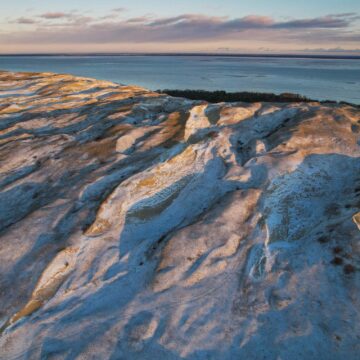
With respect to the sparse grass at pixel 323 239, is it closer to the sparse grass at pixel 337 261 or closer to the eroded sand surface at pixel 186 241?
the eroded sand surface at pixel 186 241

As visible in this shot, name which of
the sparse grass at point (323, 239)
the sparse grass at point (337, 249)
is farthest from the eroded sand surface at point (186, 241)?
the sparse grass at point (337, 249)

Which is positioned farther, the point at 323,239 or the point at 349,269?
the point at 323,239

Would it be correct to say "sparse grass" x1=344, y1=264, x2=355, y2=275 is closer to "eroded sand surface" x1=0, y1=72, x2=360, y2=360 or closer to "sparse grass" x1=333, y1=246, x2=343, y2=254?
"eroded sand surface" x1=0, y1=72, x2=360, y2=360

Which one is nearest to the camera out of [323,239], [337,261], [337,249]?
[337,261]

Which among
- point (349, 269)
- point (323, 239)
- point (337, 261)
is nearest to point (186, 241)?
point (323, 239)

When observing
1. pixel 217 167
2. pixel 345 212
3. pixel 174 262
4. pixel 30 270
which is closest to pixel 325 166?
pixel 345 212

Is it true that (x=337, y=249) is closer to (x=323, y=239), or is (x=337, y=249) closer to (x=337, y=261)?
(x=337, y=261)

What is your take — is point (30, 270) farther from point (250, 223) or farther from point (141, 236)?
point (250, 223)

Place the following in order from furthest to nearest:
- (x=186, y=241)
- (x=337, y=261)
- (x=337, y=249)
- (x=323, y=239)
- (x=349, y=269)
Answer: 1. (x=186, y=241)
2. (x=323, y=239)
3. (x=337, y=249)
4. (x=337, y=261)
5. (x=349, y=269)
